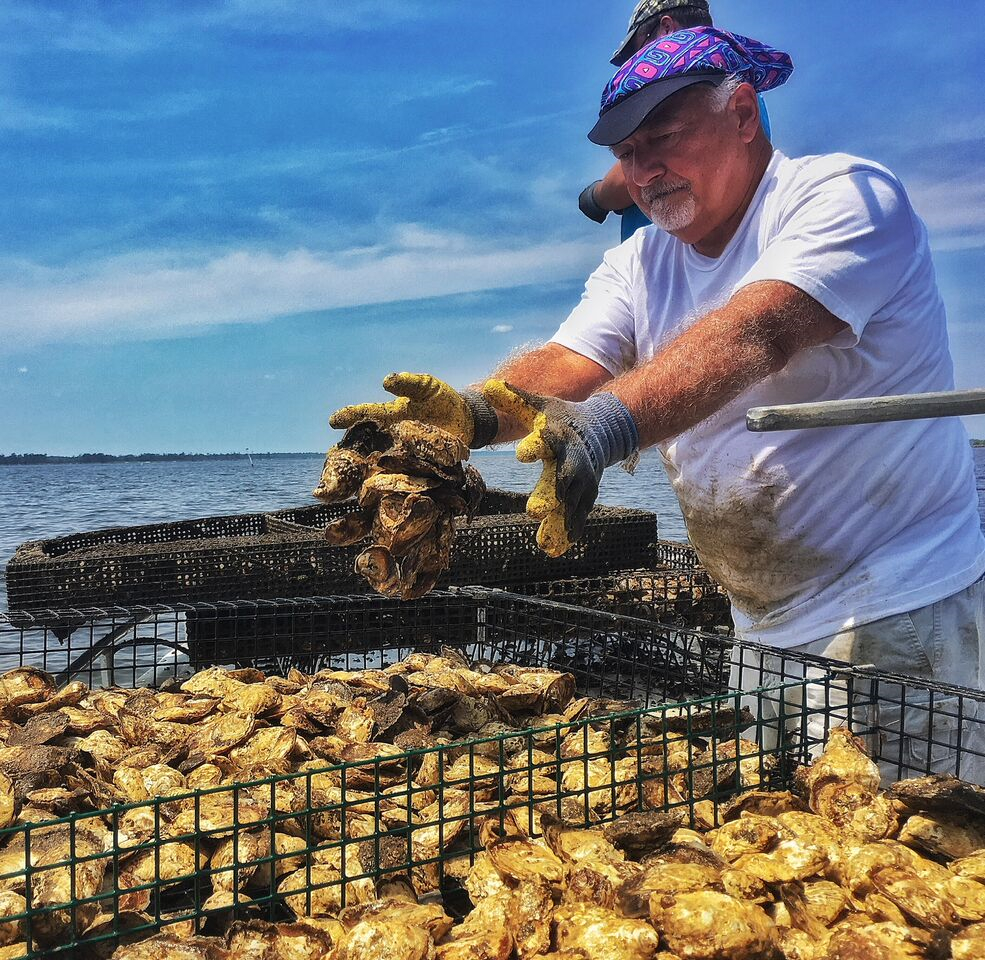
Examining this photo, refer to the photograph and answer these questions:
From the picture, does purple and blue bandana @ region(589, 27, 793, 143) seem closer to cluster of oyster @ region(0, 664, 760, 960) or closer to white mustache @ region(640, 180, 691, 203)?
white mustache @ region(640, 180, 691, 203)

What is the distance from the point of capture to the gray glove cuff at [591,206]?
13.0 feet

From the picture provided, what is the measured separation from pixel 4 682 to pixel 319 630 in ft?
3.59

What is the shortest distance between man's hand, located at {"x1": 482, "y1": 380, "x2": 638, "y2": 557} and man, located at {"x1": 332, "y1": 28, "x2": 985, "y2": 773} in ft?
0.17

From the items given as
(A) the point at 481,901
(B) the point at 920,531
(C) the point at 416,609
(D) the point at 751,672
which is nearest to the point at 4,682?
(C) the point at 416,609

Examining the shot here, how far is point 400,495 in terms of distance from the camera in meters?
2.11

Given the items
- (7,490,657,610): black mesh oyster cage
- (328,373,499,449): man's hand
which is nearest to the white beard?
(328,373,499,449): man's hand

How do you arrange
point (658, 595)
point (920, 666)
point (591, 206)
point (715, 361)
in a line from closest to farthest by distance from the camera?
1. point (715, 361)
2. point (920, 666)
3. point (591, 206)
4. point (658, 595)

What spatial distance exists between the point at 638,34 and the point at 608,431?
7.37ft

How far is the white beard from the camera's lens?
2.64 metres

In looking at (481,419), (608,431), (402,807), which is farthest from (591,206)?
(402,807)

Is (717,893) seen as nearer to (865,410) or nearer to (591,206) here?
(865,410)

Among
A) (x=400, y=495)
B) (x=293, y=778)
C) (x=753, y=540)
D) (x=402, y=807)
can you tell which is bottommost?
(x=402, y=807)

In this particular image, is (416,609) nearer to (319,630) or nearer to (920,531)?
(319,630)

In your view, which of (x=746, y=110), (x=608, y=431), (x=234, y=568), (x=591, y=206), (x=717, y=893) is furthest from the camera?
(x=234, y=568)
